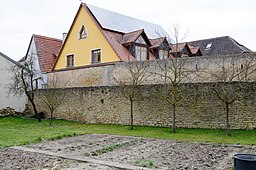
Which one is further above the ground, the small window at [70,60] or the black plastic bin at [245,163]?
the small window at [70,60]

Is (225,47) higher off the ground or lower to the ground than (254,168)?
higher

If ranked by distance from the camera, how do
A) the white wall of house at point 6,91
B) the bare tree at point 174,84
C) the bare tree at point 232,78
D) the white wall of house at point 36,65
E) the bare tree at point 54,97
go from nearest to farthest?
the bare tree at point 232,78 < the bare tree at point 174,84 < the bare tree at point 54,97 < the white wall of house at point 6,91 < the white wall of house at point 36,65

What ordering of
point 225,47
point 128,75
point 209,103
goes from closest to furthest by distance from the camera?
point 209,103
point 128,75
point 225,47

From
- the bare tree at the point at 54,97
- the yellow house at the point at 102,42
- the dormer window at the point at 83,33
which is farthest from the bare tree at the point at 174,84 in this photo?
the dormer window at the point at 83,33

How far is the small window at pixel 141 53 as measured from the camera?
69.0 ft

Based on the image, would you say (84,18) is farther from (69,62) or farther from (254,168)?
(254,168)

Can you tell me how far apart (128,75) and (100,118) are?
328 centimetres

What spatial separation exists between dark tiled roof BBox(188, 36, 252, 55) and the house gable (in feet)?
36.6

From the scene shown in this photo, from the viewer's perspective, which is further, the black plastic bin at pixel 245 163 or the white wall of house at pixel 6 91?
the white wall of house at pixel 6 91

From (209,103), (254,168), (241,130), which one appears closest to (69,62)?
(209,103)

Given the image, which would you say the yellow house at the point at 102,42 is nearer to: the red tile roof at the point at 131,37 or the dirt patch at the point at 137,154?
the red tile roof at the point at 131,37

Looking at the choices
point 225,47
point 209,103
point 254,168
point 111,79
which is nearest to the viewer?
point 254,168

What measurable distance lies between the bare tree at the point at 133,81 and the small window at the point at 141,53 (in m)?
3.72

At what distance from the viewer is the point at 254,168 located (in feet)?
16.0
